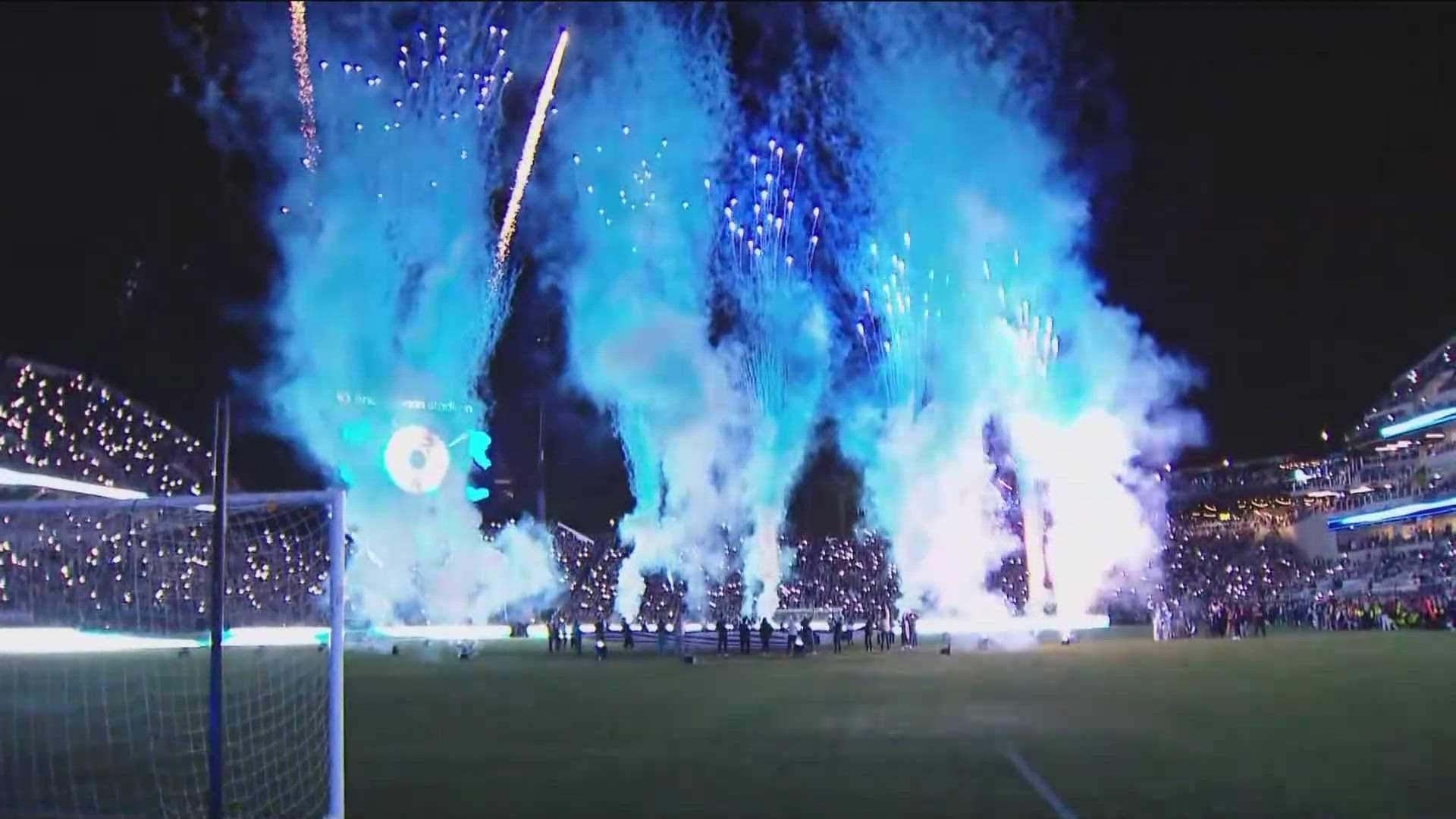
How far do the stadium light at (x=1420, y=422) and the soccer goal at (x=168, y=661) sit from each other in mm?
52852

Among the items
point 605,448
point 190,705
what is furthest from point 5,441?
point 605,448

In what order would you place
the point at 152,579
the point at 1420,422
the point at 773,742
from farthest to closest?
the point at 1420,422, the point at 152,579, the point at 773,742

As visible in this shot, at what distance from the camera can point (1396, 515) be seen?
2242 inches

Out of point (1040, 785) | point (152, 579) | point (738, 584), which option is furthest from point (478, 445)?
point (1040, 785)

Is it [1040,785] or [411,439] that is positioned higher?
[411,439]

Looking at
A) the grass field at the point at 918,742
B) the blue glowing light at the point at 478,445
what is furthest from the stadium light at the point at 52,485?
the blue glowing light at the point at 478,445

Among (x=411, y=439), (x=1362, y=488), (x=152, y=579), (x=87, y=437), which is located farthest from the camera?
(x=1362, y=488)

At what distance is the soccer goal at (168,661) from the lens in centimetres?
927

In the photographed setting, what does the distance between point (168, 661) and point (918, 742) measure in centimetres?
2202

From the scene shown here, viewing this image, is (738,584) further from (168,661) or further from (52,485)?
(52,485)

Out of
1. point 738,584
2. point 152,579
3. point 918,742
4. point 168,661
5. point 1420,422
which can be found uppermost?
point 1420,422

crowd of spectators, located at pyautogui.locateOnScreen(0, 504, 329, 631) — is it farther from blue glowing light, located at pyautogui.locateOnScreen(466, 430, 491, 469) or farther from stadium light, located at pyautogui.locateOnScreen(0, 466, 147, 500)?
blue glowing light, located at pyautogui.locateOnScreen(466, 430, 491, 469)

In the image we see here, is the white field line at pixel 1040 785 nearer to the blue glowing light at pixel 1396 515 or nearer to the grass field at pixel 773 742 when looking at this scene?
the grass field at pixel 773 742

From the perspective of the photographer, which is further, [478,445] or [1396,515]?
[1396,515]
